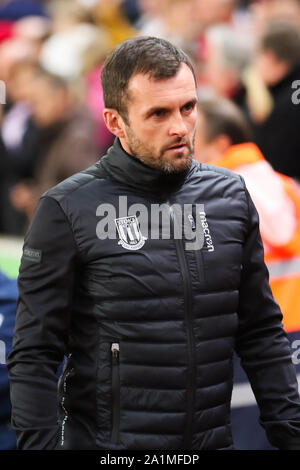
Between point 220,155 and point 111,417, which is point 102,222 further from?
point 220,155

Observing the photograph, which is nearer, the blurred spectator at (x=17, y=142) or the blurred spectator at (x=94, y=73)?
the blurred spectator at (x=94, y=73)

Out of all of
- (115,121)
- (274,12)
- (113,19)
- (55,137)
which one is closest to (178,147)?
(115,121)

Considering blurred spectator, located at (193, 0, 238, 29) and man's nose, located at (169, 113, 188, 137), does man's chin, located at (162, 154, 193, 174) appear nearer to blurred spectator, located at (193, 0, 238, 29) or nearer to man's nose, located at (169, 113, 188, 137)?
man's nose, located at (169, 113, 188, 137)

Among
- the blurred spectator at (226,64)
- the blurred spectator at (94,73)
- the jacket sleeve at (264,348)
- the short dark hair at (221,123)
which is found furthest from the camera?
the blurred spectator at (94,73)

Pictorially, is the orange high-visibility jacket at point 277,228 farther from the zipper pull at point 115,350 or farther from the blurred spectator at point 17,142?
the blurred spectator at point 17,142

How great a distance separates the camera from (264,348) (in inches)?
101

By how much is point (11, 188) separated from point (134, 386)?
5115 mm

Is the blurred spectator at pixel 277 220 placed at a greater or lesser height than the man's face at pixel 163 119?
lesser

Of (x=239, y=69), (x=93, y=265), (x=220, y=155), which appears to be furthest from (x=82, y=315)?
(x=239, y=69)

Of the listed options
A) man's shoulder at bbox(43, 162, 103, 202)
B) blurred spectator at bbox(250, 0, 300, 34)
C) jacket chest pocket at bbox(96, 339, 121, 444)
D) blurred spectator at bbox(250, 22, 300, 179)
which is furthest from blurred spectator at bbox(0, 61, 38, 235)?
jacket chest pocket at bbox(96, 339, 121, 444)

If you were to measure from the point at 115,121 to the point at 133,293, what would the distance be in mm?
500

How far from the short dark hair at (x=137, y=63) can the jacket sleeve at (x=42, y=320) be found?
0.36 metres

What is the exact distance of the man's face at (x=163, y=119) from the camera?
2.33 m

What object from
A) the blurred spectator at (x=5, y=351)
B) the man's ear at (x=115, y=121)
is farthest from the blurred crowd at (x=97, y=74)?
the man's ear at (x=115, y=121)
